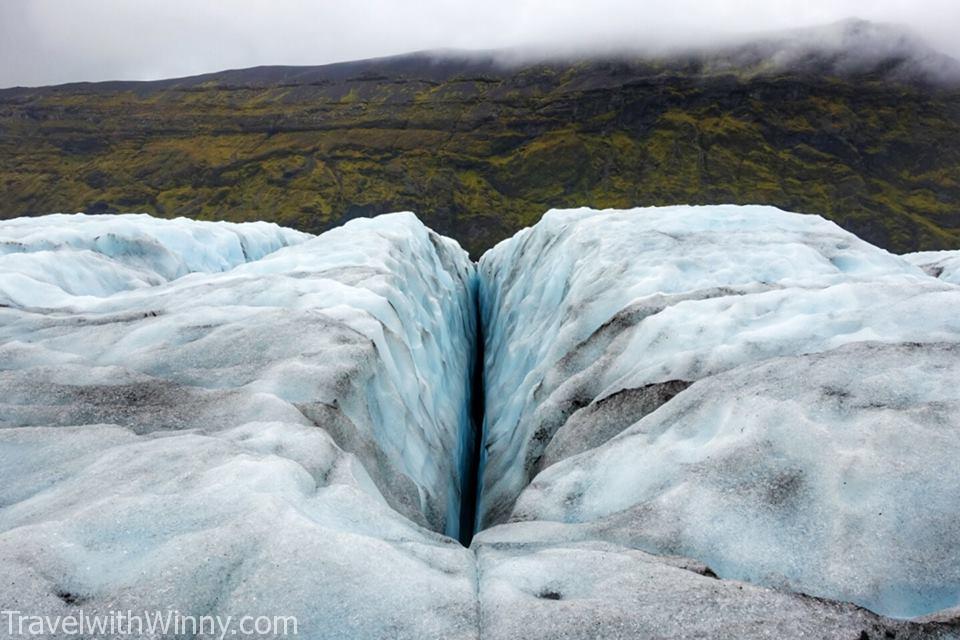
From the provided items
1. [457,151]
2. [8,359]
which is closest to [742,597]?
[8,359]

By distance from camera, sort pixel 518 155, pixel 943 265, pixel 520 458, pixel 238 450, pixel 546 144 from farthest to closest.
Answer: pixel 546 144, pixel 518 155, pixel 943 265, pixel 520 458, pixel 238 450

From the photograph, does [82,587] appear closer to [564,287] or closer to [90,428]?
[90,428]

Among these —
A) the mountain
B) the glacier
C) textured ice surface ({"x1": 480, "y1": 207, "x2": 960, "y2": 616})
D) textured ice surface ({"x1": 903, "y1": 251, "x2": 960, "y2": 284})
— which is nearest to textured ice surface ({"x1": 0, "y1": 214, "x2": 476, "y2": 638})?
the glacier

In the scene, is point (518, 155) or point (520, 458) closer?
point (520, 458)

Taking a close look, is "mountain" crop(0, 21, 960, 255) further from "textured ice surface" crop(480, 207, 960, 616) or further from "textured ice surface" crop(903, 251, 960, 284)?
"textured ice surface" crop(480, 207, 960, 616)

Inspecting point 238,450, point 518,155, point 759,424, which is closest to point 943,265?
point 759,424

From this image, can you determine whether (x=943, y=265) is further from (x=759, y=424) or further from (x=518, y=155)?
(x=518, y=155)
